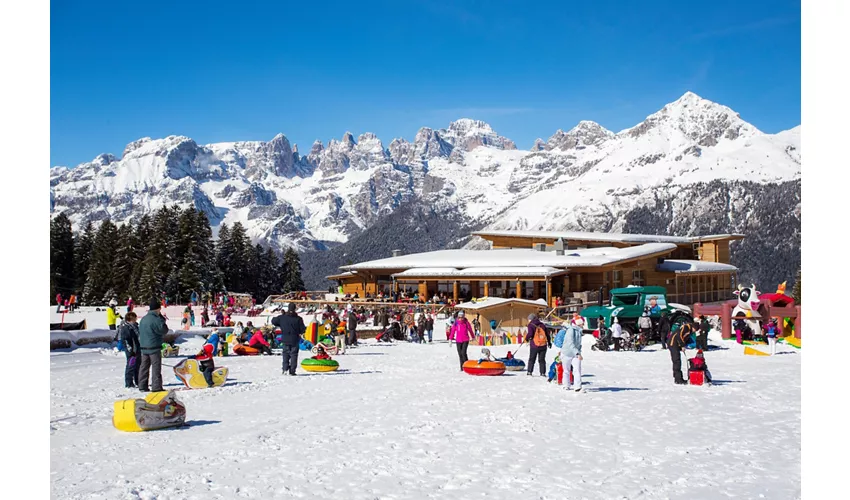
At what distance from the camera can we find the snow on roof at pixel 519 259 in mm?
43750

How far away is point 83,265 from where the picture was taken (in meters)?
63.6

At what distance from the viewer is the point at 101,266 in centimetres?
6000

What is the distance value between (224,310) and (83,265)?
30.0 m

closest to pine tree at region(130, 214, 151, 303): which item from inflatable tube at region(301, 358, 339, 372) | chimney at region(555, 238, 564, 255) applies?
chimney at region(555, 238, 564, 255)

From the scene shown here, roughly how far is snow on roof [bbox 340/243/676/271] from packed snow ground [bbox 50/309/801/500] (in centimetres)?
2764

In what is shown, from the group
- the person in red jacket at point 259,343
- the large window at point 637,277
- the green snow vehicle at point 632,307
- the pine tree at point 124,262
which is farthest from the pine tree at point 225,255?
the green snow vehicle at point 632,307

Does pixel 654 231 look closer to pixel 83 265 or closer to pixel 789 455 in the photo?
pixel 83 265

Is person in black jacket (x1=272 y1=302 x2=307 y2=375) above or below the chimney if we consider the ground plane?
below

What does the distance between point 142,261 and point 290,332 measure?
151ft

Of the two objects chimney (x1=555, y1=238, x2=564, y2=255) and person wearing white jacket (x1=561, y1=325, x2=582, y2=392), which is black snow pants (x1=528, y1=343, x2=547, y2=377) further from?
chimney (x1=555, y1=238, x2=564, y2=255)

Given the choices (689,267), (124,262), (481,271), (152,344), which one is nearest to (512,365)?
(152,344)

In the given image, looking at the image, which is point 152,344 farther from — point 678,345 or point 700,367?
point 700,367

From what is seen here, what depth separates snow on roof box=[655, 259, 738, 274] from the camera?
48.8m

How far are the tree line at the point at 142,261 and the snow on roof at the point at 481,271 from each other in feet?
60.2
